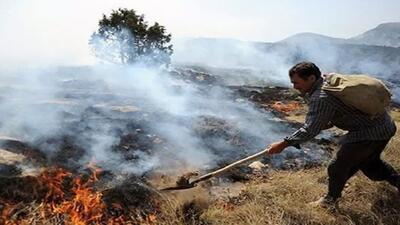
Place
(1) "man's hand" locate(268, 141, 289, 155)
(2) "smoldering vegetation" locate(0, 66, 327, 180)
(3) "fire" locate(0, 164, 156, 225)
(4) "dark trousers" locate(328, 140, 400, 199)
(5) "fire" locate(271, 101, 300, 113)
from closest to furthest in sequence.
→ (3) "fire" locate(0, 164, 156, 225) → (1) "man's hand" locate(268, 141, 289, 155) → (4) "dark trousers" locate(328, 140, 400, 199) → (2) "smoldering vegetation" locate(0, 66, 327, 180) → (5) "fire" locate(271, 101, 300, 113)

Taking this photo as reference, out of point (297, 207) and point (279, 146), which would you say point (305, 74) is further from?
point (297, 207)

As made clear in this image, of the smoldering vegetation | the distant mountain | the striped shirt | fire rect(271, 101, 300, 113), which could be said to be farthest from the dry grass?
the distant mountain

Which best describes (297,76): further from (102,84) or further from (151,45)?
(151,45)

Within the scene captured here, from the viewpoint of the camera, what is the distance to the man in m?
3.73

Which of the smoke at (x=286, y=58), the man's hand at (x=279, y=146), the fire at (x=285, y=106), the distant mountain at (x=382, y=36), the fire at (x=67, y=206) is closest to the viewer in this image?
the fire at (x=67, y=206)

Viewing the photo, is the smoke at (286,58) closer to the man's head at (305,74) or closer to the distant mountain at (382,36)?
the man's head at (305,74)

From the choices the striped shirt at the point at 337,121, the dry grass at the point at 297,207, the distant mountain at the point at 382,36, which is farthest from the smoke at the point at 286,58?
the distant mountain at the point at 382,36

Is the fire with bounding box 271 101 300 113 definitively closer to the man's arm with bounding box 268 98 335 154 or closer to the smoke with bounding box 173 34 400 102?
the man's arm with bounding box 268 98 335 154

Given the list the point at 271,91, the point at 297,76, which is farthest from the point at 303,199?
the point at 271,91

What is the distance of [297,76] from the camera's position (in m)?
3.79

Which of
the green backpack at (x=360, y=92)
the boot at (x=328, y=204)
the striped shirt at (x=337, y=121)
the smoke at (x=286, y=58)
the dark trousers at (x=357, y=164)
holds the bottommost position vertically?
the smoke at (x=286, y=58)

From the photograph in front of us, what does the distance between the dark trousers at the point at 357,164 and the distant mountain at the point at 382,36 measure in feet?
186

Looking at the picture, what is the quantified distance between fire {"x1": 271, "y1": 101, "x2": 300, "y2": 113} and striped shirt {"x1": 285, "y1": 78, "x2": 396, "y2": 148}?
7961 mm

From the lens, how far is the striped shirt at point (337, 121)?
12.2 feet
